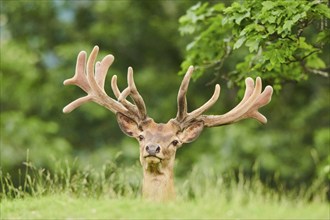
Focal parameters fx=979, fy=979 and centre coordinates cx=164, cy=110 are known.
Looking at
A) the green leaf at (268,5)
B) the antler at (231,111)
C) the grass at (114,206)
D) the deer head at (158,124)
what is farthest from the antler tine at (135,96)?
the green leaf at (268,5)

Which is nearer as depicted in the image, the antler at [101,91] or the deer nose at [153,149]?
the deer nose at [153,149]

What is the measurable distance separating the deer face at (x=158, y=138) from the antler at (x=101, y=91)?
78 millimetres

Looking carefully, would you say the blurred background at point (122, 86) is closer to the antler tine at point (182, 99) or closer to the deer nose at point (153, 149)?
the antler tine at point (182, 99)

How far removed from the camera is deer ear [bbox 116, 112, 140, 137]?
814 cm

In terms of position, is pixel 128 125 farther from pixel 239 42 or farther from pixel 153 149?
pixel 239 42

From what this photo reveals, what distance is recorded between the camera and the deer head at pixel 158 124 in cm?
792

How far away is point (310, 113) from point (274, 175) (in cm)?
128

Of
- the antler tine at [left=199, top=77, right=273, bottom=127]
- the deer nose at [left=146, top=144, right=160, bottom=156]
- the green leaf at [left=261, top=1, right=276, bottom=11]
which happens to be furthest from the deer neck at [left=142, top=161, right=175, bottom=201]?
the green leaf at [left=261, top=1, right=276, bottom=11]

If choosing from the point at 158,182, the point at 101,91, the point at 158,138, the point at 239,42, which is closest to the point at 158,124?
the point at 158,138

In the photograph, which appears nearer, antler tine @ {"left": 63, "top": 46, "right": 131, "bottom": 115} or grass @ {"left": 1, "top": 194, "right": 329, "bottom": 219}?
grass @ {"left": 1, "top": 194, "right": 329, "bottom": 219}

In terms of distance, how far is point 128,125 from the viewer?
8172 mm

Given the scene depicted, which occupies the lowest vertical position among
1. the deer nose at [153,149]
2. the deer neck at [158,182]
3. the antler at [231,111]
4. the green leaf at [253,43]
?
the deer neck at [158,182]

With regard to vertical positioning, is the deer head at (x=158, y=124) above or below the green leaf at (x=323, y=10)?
below

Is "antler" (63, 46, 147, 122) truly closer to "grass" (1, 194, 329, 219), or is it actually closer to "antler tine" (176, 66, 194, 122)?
"antler tine" (176, 66, 194, 122)
